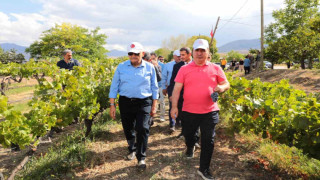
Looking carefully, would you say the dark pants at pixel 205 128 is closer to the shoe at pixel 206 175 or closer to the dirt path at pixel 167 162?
the shoe at pixel 206 175

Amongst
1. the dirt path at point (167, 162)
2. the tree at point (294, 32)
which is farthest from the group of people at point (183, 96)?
the tree at point (294, 32)

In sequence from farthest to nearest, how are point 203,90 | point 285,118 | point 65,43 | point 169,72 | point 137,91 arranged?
point 65,43 → point 169,72 → point 137,91 → point 203,90 → point 285,118

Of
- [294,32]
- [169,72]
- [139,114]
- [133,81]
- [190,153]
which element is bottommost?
[190,153]

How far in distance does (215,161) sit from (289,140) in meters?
1.27

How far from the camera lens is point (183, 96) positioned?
3.11 m

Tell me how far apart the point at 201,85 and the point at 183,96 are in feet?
1.23

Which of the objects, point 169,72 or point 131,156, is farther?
point 169,72

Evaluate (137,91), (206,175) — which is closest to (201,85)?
(137,91)

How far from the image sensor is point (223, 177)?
315cm

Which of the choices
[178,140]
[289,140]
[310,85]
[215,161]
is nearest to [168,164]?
[215,161]

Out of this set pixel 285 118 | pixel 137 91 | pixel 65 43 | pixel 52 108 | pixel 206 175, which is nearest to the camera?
pixel 285 118

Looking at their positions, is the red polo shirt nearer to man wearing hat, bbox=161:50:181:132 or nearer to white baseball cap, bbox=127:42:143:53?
white baseball cap, bbox=127:42:143:53

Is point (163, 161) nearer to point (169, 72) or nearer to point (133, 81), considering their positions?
point (133, 81)

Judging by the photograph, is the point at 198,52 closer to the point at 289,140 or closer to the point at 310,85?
the point at 289,140
